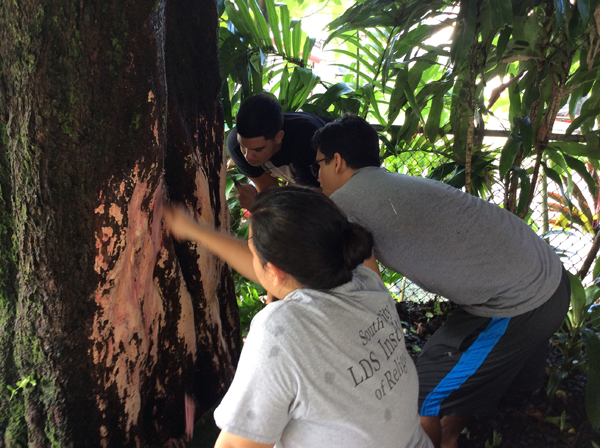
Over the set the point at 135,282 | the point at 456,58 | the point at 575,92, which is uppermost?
the point at 456,58

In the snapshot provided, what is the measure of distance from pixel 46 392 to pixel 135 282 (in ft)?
1.15

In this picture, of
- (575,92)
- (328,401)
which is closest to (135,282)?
(328,401)

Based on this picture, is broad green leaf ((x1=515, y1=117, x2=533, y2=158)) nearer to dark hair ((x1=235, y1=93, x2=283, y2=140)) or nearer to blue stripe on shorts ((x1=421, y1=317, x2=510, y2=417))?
blue stripe on shorts ((x1=421, y1=317, x2=510, y2=417))

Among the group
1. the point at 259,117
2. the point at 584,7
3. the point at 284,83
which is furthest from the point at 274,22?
the point at 584,7

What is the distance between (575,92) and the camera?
2107 millimetres

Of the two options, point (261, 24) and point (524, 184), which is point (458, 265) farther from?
point (261, 24)

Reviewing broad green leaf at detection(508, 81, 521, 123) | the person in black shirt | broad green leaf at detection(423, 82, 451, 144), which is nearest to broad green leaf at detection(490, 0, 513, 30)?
broad green leaf at detection(423, 82, 451, 144)

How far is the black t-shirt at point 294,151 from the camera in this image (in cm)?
209

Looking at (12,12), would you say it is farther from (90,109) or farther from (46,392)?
(46,392)

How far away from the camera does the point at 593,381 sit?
60.2 inches

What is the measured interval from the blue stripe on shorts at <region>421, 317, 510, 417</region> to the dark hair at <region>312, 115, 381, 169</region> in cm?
65

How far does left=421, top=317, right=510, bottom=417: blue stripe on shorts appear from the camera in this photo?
1.38m

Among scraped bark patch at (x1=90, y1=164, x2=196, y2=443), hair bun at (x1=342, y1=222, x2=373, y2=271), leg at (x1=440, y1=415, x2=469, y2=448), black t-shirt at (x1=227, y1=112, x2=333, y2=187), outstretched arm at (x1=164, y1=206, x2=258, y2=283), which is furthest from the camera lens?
black t-shirt at (x1=227, y1=112, x2=333, y2=187)

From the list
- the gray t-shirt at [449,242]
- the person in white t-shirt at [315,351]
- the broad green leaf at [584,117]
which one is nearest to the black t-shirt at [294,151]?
the gray t-shirt at [449,242]
